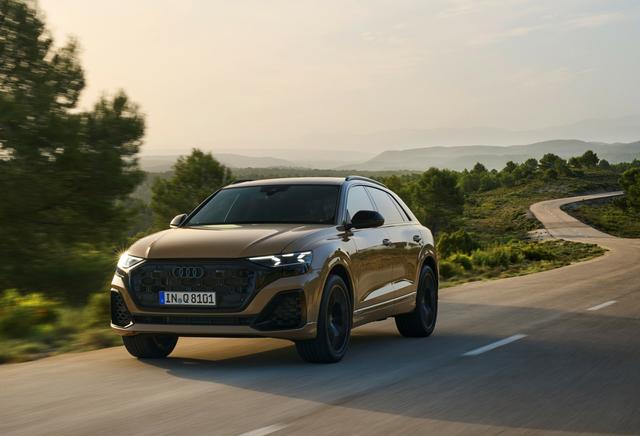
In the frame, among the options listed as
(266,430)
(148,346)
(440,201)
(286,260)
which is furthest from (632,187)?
(266,430)

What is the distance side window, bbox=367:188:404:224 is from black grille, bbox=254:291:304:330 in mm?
2742

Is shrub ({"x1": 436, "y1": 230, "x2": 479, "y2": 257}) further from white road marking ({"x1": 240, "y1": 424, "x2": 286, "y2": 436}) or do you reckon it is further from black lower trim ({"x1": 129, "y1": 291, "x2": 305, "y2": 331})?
white road marking ({"x1": 240, "y1": 424, "x2": 286, "y2": 436})

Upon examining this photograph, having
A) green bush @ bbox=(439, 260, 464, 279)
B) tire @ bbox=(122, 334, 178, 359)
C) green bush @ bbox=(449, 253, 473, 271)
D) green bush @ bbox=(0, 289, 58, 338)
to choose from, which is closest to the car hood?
tire @ bbox=(122, 334, 178, 359)

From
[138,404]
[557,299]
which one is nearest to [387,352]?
[138,404]

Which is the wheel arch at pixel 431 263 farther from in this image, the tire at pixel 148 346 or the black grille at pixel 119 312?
the black grille at pixel 119 312

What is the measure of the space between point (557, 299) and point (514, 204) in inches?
4531

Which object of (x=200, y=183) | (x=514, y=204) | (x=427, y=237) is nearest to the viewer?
(x=427, y=237)

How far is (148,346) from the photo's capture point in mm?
9062

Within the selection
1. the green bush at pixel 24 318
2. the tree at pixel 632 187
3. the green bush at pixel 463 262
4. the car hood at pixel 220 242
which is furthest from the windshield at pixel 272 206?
the tree at pixel 632 187

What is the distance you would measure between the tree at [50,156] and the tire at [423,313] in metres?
9.36

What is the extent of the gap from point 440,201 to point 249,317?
93983 millimetres

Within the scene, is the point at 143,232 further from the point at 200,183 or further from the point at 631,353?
the point at 200,183

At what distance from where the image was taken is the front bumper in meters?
8.05

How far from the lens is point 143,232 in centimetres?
2116
